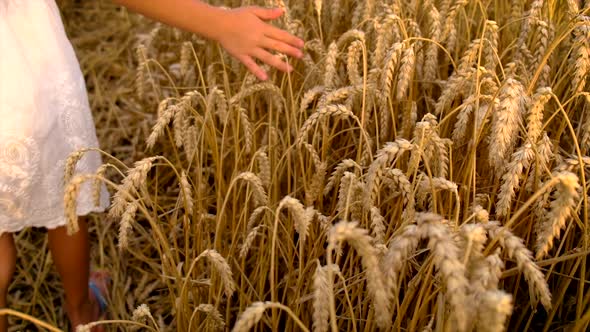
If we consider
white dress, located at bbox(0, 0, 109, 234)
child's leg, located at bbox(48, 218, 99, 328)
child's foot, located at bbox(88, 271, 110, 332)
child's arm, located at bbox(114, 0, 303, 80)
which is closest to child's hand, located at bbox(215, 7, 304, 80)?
child's arm, located at bbox(114, 0, 303, 80)

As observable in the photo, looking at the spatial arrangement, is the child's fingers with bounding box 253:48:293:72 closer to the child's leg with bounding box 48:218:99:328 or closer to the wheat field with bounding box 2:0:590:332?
the wheat field with bounding box 2:0:590:332

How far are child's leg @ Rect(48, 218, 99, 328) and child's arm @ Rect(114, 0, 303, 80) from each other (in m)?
0.41

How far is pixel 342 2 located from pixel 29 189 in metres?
0.85

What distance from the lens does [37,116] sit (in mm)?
1019

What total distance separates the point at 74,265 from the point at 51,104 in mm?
332

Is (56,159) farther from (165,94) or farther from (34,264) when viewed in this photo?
(165,94)

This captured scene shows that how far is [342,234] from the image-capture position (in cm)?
57

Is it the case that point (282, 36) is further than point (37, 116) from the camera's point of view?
Yes

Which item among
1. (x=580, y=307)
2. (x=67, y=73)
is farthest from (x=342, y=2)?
(x=580, y=307)

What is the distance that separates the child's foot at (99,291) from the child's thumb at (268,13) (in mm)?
683

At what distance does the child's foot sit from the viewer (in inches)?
52.8

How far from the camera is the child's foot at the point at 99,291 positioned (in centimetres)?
134

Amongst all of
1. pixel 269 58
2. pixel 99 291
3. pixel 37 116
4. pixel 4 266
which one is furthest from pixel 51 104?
pixel 99 291

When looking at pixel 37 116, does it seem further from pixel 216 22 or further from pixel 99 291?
pixel 99 291
